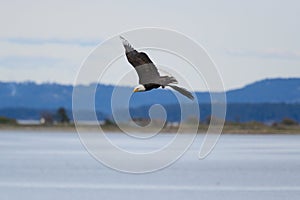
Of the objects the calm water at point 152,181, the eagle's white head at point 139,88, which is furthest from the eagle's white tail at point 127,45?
the calm water at point 152,181

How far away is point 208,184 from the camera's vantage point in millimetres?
36031

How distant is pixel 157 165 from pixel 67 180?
10.6m

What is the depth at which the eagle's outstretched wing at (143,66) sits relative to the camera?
14.7 meters

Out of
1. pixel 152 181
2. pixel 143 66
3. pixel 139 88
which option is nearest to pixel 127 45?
pixel 143 66

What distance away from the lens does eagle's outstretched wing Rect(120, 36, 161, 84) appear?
14.7 metres

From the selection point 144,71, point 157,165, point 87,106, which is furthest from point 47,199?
point 157,165

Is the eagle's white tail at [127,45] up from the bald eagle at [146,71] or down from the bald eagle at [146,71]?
up

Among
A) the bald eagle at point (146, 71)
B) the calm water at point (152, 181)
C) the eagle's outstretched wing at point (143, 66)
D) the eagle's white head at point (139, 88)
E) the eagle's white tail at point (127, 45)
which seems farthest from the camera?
the calm water at point (152, 181)

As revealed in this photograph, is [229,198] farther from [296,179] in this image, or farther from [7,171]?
[7,171]

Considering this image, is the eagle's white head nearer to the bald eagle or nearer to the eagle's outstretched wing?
the bald eagle

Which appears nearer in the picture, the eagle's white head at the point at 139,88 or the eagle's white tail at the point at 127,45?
the eagle's white head at the point at 139,88

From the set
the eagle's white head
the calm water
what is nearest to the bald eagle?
the eagle's white head

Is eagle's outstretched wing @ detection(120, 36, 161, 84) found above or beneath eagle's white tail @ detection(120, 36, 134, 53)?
beneath

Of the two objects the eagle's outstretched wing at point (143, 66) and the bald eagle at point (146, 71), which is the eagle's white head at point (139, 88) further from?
the eagle's outstretched wing at point (143, 66)
